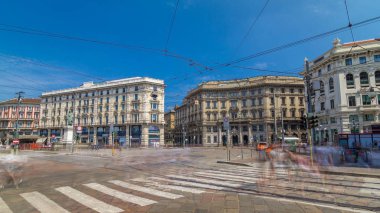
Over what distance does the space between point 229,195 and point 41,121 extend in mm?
86113

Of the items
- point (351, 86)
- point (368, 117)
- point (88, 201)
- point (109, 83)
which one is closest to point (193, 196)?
point (88, 201)

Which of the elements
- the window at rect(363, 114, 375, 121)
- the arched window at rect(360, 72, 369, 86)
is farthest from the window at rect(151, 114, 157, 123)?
the arched window at rect(360, 72, 369, 86)

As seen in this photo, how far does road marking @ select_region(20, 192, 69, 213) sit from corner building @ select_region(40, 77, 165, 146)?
51.0 metres

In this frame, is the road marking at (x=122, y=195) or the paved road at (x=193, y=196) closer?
the paved road at (x=193, y=196)

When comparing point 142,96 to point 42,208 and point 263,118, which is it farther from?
point 42,208

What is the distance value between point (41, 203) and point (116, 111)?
202ft

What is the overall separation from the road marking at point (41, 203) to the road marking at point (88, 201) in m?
0.58

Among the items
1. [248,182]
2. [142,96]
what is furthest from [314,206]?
[142,96]

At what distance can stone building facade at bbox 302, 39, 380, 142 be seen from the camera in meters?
40.1

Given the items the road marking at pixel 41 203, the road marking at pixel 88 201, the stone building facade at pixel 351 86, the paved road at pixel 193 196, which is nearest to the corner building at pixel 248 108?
the stone building facade at pixel 351 86

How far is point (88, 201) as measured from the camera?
6.63 metres

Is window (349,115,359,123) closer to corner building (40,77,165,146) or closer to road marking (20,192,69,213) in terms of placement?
corner building (40,77,165,146)

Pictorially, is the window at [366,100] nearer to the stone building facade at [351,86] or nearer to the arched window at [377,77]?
the stone building facade at [351,86]

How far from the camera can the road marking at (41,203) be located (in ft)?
19.5
